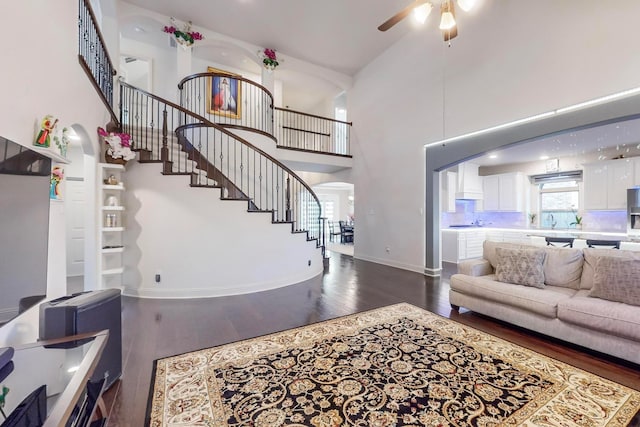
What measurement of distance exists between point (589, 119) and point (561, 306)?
251 cm

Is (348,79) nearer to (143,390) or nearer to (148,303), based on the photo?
(148,303)

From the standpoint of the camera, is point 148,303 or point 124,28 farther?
point 124,28

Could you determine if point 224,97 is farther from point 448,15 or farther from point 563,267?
point 563,267

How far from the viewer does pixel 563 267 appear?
311 cm

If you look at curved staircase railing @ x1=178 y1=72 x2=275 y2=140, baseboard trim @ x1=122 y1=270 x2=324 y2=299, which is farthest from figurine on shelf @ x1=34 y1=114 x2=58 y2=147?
curved staircase railing @ x1=178 y1=72 x2=275 y2=140

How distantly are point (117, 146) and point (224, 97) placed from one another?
371 centimetres

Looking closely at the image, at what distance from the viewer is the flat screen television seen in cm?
138

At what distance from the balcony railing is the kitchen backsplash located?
11.4ft

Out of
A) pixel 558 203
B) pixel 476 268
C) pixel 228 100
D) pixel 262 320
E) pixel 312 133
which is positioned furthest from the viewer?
pixel 312 133

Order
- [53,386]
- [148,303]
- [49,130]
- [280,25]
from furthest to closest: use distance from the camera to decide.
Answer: [280,25], [148,303], [49,130], [53,386]

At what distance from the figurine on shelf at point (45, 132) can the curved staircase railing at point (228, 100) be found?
328cm

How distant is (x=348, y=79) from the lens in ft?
25.2

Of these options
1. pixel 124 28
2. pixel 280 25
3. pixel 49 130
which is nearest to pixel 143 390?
pixel 49 130

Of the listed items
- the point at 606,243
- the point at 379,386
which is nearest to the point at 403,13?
the point at 379,386
